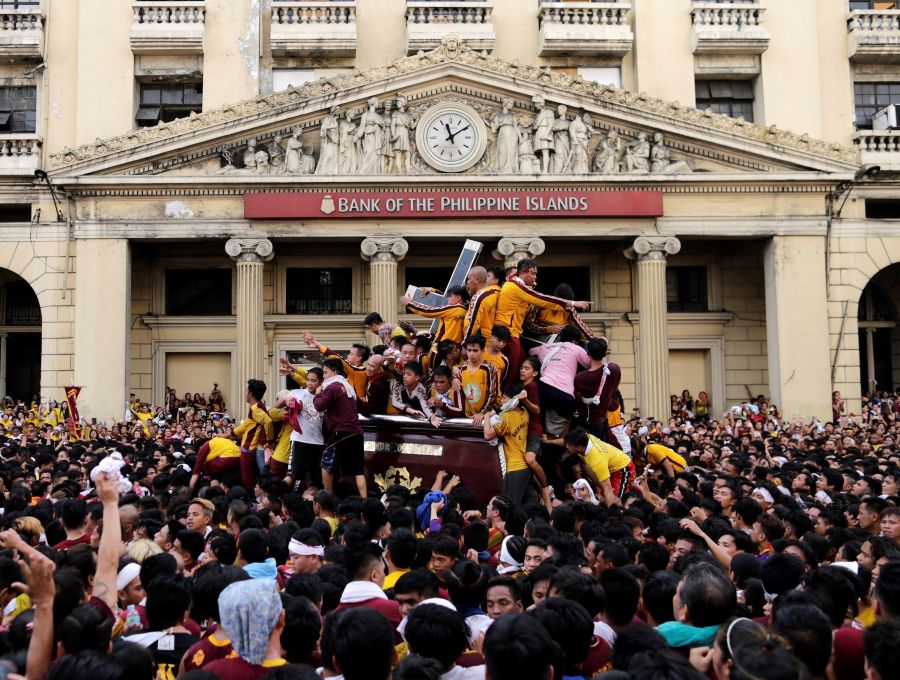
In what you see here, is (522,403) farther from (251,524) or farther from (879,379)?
(879,379)

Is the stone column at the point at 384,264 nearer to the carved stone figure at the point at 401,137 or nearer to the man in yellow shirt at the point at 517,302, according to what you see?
the carved stone figure at the point at 401,137

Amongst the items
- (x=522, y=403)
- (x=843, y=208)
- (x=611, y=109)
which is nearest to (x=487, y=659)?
(x=522, y=403)

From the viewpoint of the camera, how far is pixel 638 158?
101 ft

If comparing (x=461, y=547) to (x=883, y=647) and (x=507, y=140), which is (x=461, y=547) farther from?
(x=507, y=140)

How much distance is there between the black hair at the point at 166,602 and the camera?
5684 millimetres

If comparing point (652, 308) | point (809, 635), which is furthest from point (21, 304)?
point (809, 635)

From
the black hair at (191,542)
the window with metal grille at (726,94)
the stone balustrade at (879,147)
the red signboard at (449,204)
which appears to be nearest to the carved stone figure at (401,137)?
the red signboard at (449,204)

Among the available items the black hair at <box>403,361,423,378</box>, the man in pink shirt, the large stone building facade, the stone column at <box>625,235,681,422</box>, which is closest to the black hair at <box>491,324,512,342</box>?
the man in pink shirt

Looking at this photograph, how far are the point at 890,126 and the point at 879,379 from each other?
30.8 ft

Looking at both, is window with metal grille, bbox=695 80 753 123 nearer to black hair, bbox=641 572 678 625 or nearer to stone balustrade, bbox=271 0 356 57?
stone balustrade, bbox=271 0 356 57

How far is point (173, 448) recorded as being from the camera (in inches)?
795

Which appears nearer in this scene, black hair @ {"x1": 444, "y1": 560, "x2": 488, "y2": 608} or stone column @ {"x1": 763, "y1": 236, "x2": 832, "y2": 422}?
black hair @ {"x1": 444, "y1": 560, "x2": 488, "y2": 608}

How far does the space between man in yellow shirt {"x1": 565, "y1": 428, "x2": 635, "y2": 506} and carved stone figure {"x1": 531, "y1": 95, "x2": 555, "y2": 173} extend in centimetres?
1834

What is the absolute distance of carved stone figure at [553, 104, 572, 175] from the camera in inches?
1204
